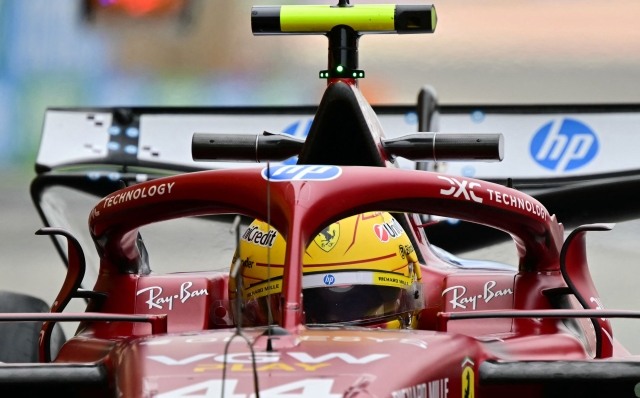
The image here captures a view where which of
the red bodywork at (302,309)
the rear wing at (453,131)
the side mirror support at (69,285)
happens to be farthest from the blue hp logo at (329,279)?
the rear wing at (453,131)

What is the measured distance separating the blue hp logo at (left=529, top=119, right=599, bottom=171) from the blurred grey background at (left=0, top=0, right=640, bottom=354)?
0.33 metres

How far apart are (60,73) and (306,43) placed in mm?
1762

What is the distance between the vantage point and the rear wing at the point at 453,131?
23.0 ft

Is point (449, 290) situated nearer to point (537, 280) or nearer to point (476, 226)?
point (537, 280)

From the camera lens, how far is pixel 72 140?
752 centimetres

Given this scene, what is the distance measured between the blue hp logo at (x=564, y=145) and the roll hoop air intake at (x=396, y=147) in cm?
326

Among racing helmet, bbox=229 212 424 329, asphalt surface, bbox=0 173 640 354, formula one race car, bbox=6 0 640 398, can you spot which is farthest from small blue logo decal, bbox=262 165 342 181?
asphalt surface, bbox=0 173 640 354

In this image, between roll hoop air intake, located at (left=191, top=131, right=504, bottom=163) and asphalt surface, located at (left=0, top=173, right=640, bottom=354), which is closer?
roll hoop air intake, located at (left=191, top=131, right=504, bottom=163)

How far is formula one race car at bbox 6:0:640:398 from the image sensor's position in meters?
2.14

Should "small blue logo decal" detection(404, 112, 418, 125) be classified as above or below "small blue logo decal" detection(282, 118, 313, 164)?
above

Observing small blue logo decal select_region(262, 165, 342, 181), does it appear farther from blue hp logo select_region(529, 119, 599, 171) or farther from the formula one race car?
blue hp logo select_region(529, 119, 599, 171)

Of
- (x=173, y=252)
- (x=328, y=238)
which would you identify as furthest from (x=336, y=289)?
(x=173, y=252)

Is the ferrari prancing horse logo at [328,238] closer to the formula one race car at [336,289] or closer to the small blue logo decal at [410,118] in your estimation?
the formula one race car at [336,289]

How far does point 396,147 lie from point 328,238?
837 millimetres
